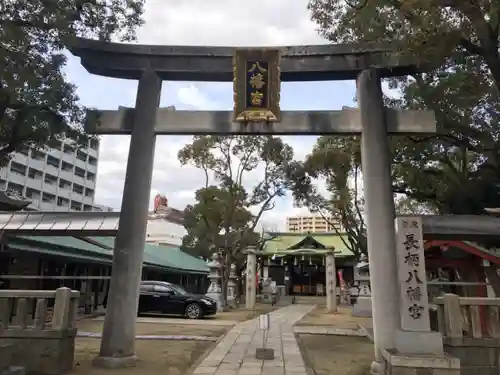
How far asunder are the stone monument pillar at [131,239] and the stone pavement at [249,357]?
1.54 metres

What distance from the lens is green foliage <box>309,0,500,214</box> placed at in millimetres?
6680

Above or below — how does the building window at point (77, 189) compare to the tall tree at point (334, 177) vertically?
above

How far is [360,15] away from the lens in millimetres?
7516

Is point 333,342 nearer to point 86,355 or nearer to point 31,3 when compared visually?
point 86,355

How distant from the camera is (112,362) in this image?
7613mm

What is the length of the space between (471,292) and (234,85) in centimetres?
974

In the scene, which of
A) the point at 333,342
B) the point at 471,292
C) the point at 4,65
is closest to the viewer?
the point at 4,65

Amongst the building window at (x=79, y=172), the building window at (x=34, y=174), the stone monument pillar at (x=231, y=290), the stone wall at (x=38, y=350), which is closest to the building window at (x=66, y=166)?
the building window at (x=79, y=172)

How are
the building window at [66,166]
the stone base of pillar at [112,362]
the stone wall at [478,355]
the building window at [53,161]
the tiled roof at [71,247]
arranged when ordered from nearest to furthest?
the stone wall at [478,355] → the stone base of pillar at [112,362] → the tiled roof at [71,247] → the building window at [53,161] → the building window at [66,166]

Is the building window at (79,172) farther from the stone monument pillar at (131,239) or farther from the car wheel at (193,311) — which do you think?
the stone monument pillar at (131,239)

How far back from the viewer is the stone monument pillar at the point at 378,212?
306 inches

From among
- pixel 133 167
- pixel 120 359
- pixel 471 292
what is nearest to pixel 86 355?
pixel 120 359

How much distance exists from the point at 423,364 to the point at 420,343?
396mm

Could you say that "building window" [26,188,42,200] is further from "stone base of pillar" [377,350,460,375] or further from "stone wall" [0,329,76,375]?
"stone base of pillar" [377,350,460,375]
